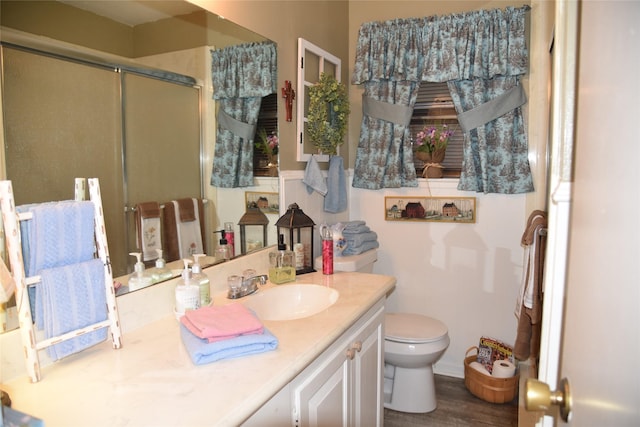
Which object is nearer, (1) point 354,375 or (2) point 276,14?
(1) point 354,375

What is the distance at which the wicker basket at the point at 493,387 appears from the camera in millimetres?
2770

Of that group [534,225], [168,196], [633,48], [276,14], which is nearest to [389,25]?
[276,14]

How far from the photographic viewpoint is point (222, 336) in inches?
Result: 50.6

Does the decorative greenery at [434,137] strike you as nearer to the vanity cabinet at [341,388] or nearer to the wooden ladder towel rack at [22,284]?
the vanity cabinet at [341,388]

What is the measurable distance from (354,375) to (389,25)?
2.30 meters

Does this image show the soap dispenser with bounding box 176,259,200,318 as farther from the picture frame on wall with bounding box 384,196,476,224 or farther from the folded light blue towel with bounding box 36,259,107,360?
the picture frame on wall with bounding box 384,196,476,224

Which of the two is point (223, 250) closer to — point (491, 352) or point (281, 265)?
point (281, 265)

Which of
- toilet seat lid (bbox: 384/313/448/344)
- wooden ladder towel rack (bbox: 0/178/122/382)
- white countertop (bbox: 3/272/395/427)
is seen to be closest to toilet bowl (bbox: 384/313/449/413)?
toilet seat lid (bbox: 384/313/448/344)

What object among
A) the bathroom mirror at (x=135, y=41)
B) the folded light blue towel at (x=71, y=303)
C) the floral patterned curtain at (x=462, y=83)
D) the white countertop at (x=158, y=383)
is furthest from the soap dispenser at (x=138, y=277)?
the floral patterned curtain at (x=462, y=83)

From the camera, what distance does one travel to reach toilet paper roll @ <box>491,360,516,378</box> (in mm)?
2791

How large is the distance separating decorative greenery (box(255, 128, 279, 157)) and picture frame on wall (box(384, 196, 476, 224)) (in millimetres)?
1195

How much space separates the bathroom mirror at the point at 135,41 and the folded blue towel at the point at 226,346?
406 millimetres

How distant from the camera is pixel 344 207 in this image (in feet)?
9.98

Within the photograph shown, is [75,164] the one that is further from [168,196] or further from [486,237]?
[486,237]
